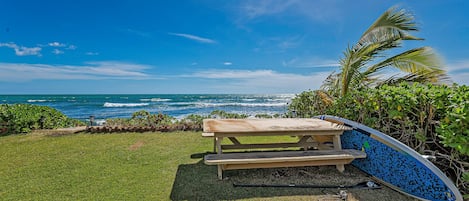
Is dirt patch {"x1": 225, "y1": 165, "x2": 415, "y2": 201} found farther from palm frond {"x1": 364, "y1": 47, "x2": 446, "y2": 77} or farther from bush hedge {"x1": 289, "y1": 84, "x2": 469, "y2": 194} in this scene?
palm frond {"x1": 364, "y1": 47, "x2": 446, "y2": 77}

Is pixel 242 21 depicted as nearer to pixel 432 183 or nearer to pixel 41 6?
pixel 432 183

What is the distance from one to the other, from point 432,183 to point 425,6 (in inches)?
139

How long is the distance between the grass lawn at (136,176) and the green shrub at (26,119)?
5.12 ft

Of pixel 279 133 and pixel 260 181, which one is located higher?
pixel 279 133

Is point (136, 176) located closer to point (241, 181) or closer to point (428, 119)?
point (241, 181)

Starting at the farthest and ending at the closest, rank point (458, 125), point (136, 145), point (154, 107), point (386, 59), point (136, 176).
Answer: point (154, 107), point (136, 145), point (386, 59), point (136, 176), point (458, 125)

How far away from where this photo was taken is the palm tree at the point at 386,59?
3557mm

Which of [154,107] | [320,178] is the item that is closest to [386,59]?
[320,178]

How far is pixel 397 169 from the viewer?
223cm

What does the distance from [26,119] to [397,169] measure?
7.90m

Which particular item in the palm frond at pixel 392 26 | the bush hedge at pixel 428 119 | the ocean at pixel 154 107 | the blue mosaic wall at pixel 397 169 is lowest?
the ocean at pixel 154 107

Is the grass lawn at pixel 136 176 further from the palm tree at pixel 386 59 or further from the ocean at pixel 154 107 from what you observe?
the ocean at pixel 154 107

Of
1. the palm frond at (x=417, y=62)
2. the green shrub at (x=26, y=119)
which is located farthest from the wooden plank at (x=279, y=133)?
the green shrub at (x=26, y=119)

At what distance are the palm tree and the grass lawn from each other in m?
1.78
